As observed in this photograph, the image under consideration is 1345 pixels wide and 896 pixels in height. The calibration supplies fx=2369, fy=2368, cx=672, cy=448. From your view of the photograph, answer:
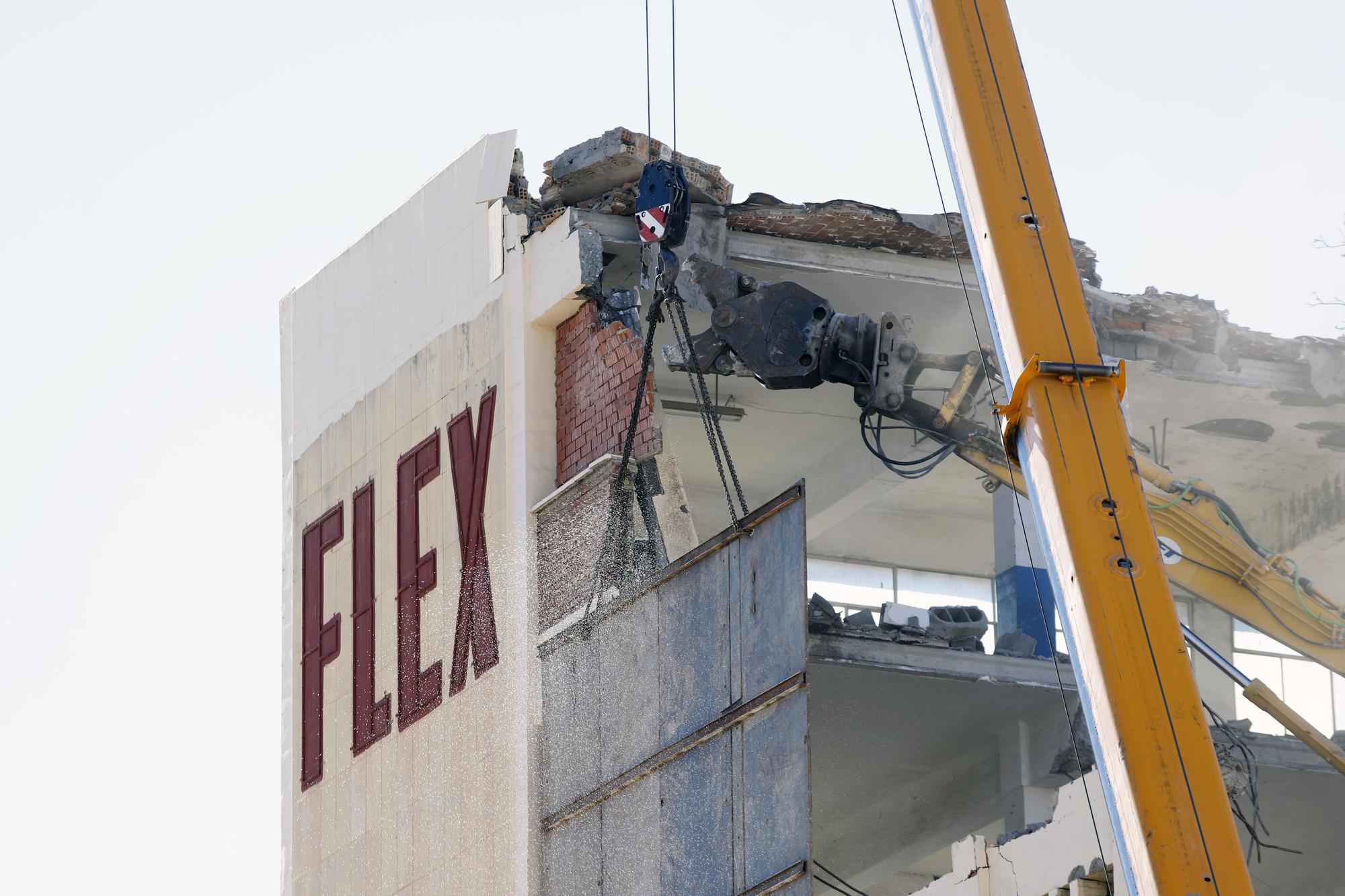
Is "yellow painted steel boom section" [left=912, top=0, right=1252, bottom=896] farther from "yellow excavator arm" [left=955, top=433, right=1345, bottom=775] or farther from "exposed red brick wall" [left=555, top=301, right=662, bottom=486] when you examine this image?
"yellow excavator arm" [left=955, top=433, right=1345, bottom=775]

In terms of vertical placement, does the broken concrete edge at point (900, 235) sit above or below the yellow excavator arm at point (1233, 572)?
above

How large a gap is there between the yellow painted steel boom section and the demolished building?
169 inches

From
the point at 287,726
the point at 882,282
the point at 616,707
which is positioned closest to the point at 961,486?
the point at 882,282

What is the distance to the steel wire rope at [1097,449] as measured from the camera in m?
11.2

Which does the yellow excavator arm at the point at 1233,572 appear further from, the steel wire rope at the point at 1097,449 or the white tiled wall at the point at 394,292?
the steel wire rope at the point at 1097,449

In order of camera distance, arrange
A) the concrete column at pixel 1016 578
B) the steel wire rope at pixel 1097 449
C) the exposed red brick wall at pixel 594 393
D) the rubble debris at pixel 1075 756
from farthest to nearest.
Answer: the concrete column at pixel 1016 578 < the rubble debris at pixel 1075 756 < the exposed red brick wall at pixel 594 393 < the steel wire rope at pixel 1097 449

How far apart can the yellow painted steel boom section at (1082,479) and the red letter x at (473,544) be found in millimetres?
7981

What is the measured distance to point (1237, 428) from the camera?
1051 inches

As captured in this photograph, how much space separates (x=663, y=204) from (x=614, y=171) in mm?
1394

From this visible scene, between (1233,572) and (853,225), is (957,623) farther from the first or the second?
(853,225)

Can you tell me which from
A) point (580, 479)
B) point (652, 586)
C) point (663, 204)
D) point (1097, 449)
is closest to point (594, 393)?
point (580, 479)

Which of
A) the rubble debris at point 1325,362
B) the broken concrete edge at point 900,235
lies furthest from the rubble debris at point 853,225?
the rubble debris at point 1325,362

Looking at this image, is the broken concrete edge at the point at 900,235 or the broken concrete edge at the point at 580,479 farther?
the broken concrete edge at the point at 900,235

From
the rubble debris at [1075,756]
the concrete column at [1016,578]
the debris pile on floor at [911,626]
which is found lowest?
the rubble debris at [1075,756]
